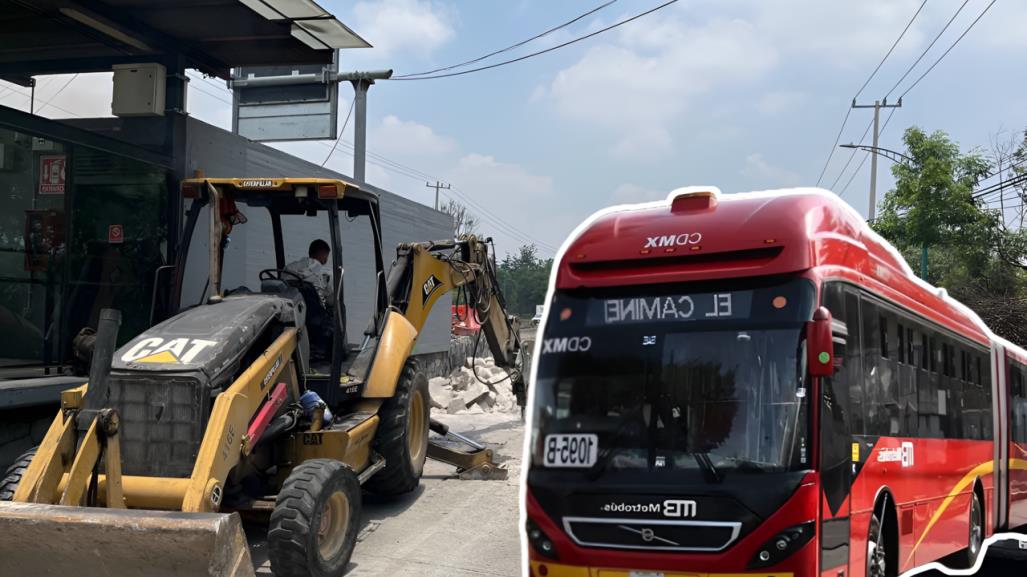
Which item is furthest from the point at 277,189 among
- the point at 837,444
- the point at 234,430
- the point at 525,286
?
the point at 525,286

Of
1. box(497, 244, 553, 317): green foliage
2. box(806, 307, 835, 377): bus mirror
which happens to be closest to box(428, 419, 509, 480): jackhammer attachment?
box(806, 307, 835, 377): bus mirror

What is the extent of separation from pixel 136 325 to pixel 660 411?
29.8 ft

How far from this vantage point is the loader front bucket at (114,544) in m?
5.66

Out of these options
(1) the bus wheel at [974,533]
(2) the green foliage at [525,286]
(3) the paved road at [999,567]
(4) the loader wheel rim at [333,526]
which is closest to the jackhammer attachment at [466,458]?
(4) the loader wheel rim at [333,526]

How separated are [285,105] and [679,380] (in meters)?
19.8

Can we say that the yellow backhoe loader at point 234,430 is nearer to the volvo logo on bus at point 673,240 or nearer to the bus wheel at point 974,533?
the volvo logo on bus at point 673,240

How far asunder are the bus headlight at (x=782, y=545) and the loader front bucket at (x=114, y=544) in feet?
10.4

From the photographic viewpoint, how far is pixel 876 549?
21.1 feet

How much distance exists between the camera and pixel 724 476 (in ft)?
18.0

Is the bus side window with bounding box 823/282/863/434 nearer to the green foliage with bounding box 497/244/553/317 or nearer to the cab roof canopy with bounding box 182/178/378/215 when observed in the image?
the cab roof canopy with bounding box 182/178/378/215

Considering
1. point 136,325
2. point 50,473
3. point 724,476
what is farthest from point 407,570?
point 136,325

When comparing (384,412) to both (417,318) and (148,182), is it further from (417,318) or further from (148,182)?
(148,182)

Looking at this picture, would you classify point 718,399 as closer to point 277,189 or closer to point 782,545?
point 782,545

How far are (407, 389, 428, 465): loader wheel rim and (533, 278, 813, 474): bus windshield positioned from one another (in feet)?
15.1
